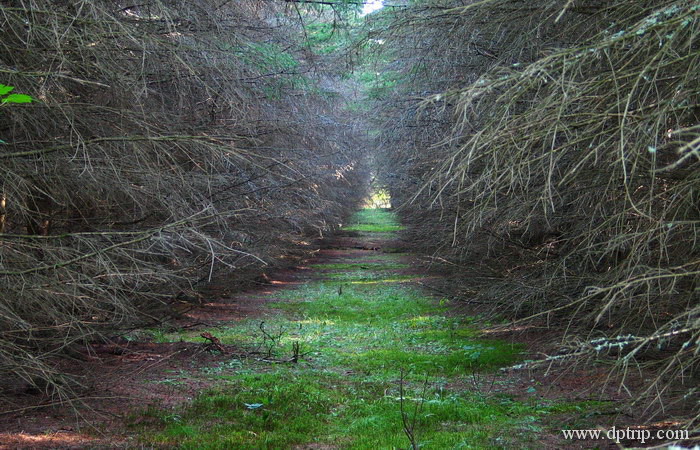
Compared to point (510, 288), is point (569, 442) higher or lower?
lower

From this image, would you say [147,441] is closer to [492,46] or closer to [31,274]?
[31,274]

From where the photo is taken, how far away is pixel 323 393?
838 centimetres

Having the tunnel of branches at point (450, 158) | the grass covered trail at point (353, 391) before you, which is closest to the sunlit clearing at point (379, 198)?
the grass covered trail at point (353, 391)

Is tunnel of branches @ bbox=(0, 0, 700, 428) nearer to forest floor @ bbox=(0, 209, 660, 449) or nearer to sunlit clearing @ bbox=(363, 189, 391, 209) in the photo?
forest floor @ bbox=(0, 209, 660, 449)

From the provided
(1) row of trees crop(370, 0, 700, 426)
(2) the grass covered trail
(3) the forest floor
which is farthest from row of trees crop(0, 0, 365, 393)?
(1) row of trees crop(370, 0, 700, 426)

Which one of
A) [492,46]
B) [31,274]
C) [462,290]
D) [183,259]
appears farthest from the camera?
[462,290]

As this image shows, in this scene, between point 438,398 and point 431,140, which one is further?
point 431,140

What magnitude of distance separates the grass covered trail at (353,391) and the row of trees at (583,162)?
40.7 inches

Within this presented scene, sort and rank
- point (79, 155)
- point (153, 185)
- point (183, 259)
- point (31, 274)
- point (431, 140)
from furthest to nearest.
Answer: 1. point (431, 140)
2. point (183, 259)
3. point (153, 185)
4. point (79, 155)
5. point (31, 274)

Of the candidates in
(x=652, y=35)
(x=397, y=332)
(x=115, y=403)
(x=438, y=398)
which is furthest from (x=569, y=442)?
(x=397, y=332)

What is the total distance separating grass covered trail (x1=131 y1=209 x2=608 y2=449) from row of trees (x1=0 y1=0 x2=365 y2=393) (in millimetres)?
1462

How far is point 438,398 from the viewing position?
8.01 meters

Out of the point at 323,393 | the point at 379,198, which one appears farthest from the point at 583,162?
the point at 379,198

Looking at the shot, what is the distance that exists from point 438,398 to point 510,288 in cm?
274
